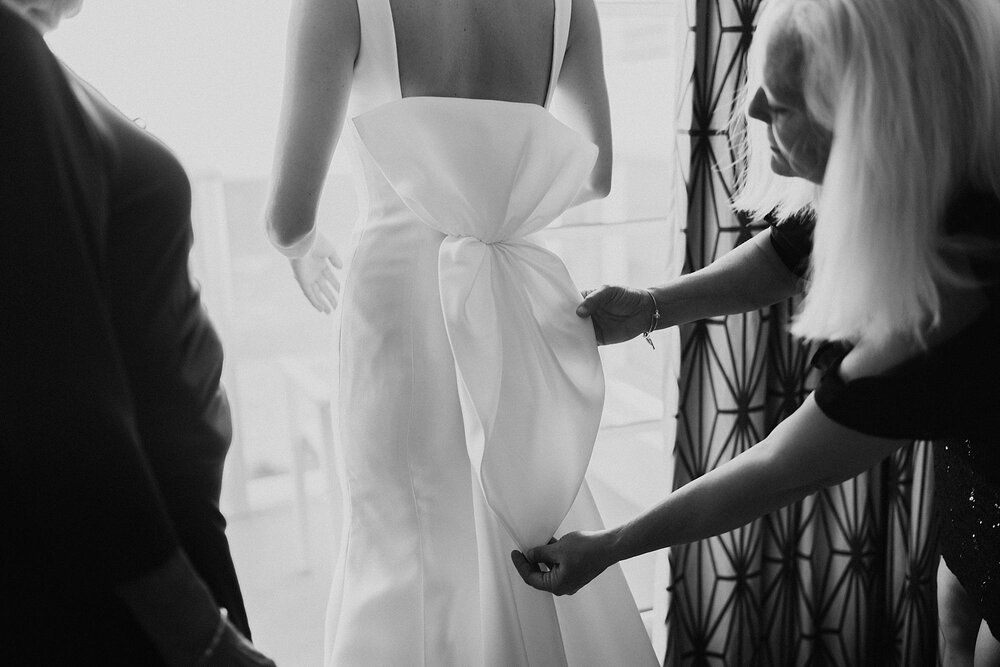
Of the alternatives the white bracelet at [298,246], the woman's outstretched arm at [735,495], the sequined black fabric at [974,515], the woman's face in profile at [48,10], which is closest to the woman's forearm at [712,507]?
the woman's outstretched arm at [735,495]

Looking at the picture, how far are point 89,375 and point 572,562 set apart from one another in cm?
72

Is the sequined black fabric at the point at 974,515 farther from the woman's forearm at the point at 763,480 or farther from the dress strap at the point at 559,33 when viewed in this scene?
the dress strap at the point at 559,33

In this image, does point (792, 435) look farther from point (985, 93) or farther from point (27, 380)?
point (27, 380)

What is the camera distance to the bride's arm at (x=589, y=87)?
1325 millimetres

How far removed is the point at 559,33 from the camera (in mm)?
1287

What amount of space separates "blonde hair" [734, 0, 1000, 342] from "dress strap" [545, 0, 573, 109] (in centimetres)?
39

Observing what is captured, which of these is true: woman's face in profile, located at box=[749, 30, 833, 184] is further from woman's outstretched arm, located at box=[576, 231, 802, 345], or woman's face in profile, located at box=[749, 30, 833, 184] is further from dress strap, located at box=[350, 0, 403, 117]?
dress strap, located at box=[350, 0, 403, 117]

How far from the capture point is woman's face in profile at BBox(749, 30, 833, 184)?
1.05 metres

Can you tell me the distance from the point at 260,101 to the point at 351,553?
987 mm

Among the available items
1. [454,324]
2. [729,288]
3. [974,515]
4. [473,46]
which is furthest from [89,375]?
[974,515]

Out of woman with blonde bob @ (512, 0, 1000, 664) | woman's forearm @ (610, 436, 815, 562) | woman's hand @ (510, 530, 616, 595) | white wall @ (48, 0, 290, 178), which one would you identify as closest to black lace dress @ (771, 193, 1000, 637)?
woman with blonde bob @ (512, 0, 1000, 664)

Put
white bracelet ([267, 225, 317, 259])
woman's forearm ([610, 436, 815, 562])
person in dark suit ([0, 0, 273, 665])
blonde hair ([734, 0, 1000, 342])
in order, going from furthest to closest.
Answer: white bracelet ([267, 225, 317, 259]) < woman's forearm ([610, 436, 815, 562]) < blonde hair ([734, 0, 1000, 342]) < person in dark suit ([0, 0, 273, 665])

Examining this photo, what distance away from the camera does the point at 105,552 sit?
62cm

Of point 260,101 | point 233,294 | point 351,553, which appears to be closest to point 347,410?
point 351,553
